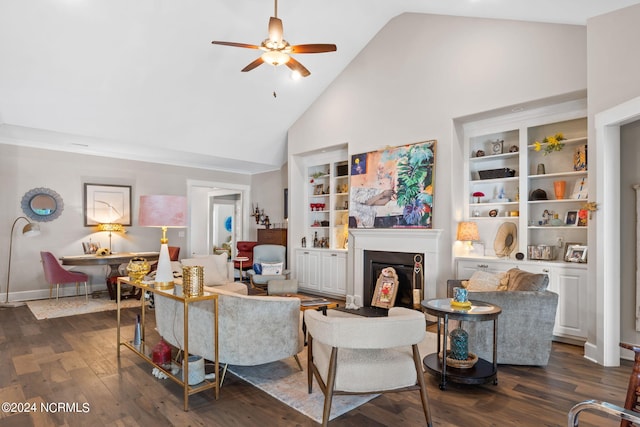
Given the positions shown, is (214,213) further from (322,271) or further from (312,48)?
(312,48)

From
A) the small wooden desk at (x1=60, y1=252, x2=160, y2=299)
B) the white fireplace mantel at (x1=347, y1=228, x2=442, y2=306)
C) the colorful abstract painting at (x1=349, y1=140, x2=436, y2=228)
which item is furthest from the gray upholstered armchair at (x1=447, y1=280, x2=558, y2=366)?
the small wooden desk at (x1=60, y1=252, x2=160, y2=299)

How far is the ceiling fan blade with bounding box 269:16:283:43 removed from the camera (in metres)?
3.67

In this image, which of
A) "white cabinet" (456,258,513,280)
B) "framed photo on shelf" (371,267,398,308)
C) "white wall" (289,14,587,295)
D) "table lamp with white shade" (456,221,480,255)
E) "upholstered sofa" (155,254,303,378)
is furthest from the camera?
"framed photo on shelf" (371,267,398,308)

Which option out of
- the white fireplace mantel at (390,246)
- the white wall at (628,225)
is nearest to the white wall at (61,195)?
the white fireplace mantel at (390,246)

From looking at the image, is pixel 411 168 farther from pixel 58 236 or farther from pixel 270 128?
pixel 58 236

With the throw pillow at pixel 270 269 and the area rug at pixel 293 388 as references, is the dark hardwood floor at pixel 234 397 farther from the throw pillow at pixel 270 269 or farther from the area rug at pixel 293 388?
the throw pillow at pixel 270 269

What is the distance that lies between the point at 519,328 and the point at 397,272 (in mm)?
2258

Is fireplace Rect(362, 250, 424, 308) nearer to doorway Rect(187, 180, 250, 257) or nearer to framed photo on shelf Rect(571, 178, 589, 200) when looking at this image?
framed photo on shelf Rect(571, 178, 589, 200)

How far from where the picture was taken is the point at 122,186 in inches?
285

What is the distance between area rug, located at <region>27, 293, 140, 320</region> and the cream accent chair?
15.2 feet

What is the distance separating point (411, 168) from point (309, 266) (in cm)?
283

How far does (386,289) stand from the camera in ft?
18.1

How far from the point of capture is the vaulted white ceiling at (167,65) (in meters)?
4.31

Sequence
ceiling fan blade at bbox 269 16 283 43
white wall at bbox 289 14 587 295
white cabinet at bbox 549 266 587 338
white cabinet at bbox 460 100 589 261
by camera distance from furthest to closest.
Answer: white cabinet at bbox 460 100 589 261 < white wall at bbox 289 14 587 295 < white cabinet at bbox 549 266 587 338 < ceiling fan blade at bbox 269 16 283 43
